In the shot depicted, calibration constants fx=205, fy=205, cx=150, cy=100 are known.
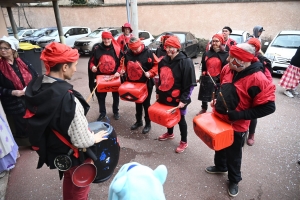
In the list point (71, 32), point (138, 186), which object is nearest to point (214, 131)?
point (138, 186)

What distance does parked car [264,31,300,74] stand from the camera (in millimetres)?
7480

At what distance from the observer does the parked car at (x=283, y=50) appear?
24.5 ft

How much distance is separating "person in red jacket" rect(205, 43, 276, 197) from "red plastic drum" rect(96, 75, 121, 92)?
208cm

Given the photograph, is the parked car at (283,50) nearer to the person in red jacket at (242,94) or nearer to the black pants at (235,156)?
the person in red jacket at (242,94)

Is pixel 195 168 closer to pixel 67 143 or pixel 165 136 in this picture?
pixel 165 136

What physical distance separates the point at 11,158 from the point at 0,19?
11.8 ft

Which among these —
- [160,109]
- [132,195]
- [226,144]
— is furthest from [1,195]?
[226,144]

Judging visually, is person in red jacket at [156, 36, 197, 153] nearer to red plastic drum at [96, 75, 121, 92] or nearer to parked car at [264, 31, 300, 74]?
red plastic drum at [96, 75, 121, 92]

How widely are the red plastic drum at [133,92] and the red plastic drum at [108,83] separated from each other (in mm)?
314

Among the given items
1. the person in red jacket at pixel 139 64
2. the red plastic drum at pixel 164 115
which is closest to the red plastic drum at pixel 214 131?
the red plastic drum at pixel 164 115

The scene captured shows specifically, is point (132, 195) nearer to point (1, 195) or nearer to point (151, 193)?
point (151, 193)

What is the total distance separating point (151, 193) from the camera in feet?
2.96

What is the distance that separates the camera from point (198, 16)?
14.8 meters

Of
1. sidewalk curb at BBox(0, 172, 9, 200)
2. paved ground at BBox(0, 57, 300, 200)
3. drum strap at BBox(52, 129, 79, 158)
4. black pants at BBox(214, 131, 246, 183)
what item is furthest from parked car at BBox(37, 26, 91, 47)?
black pants at BBox(214, 131, 246, 183)
